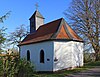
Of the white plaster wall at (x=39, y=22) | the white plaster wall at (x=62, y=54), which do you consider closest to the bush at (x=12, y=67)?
the white plaster wall at (x=62, y=54)

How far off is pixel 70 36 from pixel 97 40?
33.5 ft

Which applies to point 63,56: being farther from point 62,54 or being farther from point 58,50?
A: point 58,50

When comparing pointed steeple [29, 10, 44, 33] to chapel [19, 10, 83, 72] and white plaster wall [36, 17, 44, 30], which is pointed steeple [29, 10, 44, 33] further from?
chapel [19, 10, 83, 72]

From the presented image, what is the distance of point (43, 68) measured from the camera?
77.5 feet

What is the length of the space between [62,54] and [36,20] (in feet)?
36.1

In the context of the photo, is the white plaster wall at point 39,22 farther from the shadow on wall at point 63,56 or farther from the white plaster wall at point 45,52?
the shadow on wall at point 63,56

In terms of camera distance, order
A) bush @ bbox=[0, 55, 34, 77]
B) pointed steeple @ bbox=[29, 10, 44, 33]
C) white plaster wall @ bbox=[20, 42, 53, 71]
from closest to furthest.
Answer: bush @ bbox=[0, 55, 34, 77]
white plaster wall @ bbox=[20, 42, 53, 71]
pointed steeple @ bbox=[29, 10, 44, 33]

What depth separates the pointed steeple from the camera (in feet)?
102

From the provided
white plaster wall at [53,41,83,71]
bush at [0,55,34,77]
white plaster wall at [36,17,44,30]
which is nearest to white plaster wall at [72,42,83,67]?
white plaster wall at [53,41,83,71]

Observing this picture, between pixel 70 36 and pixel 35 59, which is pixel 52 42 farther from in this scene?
pixel 35 59

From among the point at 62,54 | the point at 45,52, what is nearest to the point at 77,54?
the point at 62,54

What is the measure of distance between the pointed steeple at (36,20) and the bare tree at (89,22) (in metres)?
6.37

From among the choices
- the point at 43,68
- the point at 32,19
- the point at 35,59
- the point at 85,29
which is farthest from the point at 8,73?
the point at 85,29

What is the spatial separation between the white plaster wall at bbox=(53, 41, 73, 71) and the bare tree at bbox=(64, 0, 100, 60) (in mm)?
10288
